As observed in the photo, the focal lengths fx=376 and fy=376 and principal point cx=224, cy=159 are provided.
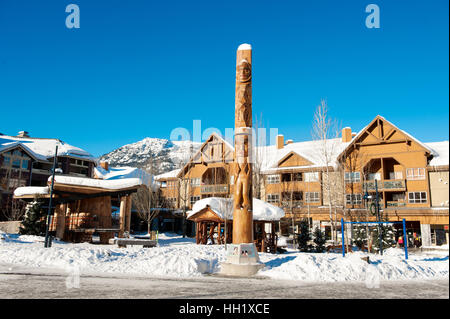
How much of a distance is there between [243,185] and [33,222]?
64.2 ft

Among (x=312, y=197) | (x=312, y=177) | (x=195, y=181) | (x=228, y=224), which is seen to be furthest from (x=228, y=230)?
(x=195, y=181)

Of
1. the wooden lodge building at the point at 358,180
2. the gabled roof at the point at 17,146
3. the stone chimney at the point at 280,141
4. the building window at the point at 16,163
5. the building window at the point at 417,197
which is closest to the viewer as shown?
the wooden lodge building at the point at 358,180

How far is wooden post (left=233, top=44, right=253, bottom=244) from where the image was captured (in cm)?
1418

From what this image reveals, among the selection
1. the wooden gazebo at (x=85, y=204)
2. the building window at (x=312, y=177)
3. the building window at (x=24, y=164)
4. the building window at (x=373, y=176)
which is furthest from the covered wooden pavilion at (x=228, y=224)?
the building window at (x=24, y=164)

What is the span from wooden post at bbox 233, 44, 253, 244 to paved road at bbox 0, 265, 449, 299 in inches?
84.4

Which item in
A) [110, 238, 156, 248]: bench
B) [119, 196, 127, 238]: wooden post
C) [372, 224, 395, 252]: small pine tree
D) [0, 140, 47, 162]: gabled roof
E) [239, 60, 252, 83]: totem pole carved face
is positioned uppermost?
[0, 140, 47, 162]: gabled roof

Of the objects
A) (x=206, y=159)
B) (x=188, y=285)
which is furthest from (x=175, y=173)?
(x=188, y=285)

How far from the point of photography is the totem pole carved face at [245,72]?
14.9 metres

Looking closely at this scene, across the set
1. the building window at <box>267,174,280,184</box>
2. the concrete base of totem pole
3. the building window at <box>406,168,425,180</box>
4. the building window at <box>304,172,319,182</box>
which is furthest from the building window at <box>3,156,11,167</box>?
the building window at <box>406,168,425,180</box>

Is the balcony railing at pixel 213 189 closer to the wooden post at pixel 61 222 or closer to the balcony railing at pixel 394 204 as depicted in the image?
the balcony railing at pixel 394 204

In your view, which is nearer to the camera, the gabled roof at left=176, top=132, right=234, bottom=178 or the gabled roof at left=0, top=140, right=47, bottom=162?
the gabled roof at left=176, top=132, right=234, bottom=178

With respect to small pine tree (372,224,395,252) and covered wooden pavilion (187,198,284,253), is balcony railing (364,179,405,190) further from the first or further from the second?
covered wooden pavilion (187,198,284,253)

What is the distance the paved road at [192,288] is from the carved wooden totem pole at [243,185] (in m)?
1.11
